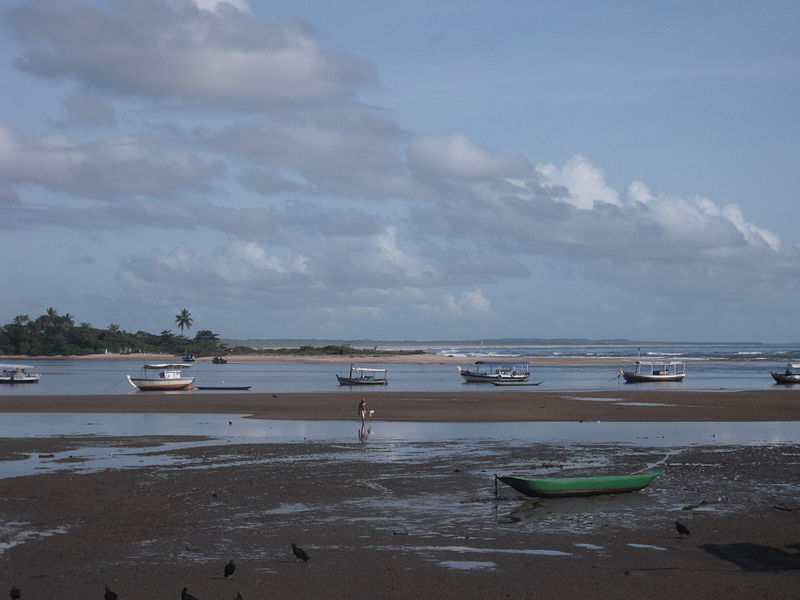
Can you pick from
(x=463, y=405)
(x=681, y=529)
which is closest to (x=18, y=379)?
(x=463, y=405)

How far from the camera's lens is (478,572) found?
15.6m

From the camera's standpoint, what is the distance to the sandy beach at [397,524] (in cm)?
1510

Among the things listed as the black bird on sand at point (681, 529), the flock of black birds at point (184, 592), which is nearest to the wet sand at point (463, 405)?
the black bird on sand at point (681, 529)

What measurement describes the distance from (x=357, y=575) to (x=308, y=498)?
7229 mm

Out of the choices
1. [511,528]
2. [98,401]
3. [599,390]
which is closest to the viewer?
[511,528]

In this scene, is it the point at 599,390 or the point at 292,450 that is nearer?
the point at 292,450

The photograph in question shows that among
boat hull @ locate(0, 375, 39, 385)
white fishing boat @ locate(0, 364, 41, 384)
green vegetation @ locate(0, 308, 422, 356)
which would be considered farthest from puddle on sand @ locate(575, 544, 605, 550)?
green vegetation @ locate(0, 308, 422, 356)

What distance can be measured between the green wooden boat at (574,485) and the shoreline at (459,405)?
21607 millimetres

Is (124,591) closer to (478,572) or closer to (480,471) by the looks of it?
(478,572)

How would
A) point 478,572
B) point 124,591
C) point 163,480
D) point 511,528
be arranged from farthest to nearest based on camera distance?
point 163,480
point 511,528
point 478,572
point 124,591

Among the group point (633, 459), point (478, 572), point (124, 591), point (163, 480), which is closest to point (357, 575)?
point (478, 572)

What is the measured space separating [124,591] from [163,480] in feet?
35.2

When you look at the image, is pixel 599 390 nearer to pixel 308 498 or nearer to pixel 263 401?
pixel 263 401

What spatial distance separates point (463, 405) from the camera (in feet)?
179
